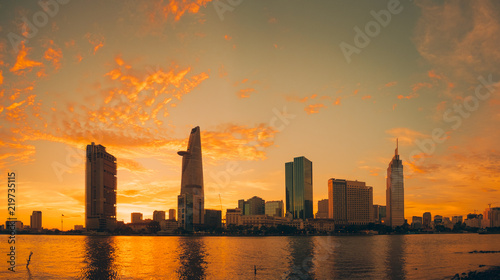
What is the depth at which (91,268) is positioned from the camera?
97.4 m

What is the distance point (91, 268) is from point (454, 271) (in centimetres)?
8470

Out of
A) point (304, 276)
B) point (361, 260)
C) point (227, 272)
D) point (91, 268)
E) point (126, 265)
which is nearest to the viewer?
point (304, 276)

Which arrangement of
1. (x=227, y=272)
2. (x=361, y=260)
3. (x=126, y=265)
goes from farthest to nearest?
1. (x=361, y=260)
2. (x=126, y=265)
3. (x=227, y=272)

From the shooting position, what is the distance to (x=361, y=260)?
11350 cm

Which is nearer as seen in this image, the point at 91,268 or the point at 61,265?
the point at 91,268

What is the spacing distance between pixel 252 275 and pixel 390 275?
95.1 feet

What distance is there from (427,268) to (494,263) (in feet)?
71.1

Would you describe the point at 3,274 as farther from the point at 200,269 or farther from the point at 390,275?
the point at 390,275

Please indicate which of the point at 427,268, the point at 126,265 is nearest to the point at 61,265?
the point at 126,265

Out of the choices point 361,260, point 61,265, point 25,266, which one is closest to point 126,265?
point 61,265

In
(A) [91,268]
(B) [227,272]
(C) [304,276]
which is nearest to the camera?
(C) [304,276]

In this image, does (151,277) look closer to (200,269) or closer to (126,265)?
(200,269)

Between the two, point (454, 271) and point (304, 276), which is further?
point (454, 271)

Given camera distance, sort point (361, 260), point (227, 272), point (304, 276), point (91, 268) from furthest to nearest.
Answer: point (361, 260) < point (91, 268) < point (227, 272) < point (304, 276)
